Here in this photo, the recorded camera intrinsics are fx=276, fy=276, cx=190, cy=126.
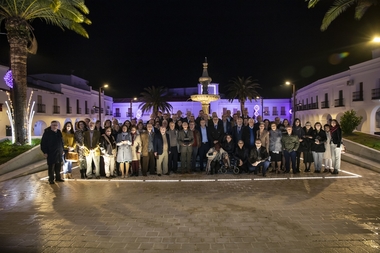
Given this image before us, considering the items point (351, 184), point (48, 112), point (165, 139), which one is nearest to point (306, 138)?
point (351, 184)

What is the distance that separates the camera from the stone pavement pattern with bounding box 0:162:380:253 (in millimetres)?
4758

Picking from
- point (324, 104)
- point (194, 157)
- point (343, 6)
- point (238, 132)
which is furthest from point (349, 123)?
point (324, 104)

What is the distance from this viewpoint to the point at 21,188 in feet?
28.6

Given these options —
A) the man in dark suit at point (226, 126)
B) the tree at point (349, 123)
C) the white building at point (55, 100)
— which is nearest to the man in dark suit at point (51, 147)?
the man in dark suit at point (226, 126)

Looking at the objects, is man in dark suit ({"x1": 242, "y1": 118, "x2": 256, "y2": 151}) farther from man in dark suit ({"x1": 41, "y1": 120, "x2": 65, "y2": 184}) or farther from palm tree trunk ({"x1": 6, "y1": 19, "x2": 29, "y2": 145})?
palm tree trunk ({"x1": 6, "y1": 19, "x2": 29, "y2": 145})

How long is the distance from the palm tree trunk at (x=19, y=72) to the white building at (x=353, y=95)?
25.3 metres

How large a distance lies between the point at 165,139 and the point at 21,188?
4946mm

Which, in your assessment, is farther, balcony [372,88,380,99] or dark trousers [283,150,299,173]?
balcony [372,88,380,99]

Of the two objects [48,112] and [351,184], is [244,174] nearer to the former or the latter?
[351,184]

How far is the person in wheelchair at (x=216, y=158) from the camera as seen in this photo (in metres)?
10.4

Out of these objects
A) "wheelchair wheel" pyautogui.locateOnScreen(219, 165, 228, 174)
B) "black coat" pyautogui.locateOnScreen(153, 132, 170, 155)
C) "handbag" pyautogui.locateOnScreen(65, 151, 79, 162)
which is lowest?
"wheelchair wheel" pyautogui.locateOnScreen(219, 165, 228, 174)

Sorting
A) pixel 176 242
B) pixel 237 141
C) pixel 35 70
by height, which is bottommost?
pixel 176 242

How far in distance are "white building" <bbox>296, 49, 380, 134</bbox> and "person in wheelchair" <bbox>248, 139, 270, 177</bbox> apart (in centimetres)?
1981

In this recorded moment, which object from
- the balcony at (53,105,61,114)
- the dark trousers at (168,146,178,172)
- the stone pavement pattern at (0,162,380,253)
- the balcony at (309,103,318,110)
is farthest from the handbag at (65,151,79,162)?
the balcony at (309,103,318,110)
